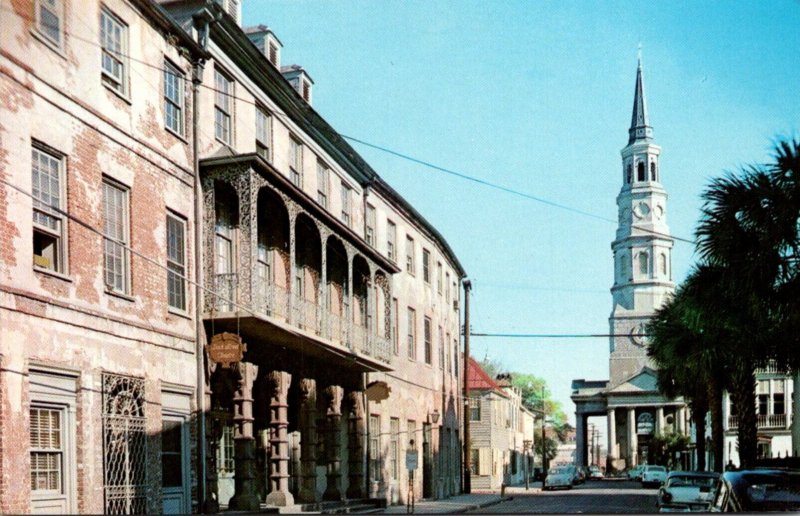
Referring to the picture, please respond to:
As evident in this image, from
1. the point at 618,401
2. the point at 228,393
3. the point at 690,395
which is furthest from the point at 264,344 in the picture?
the point at 618,401

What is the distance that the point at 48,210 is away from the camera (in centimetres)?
1377

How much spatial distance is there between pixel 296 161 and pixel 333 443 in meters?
7.55

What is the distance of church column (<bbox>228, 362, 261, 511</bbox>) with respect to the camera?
21.3 meters

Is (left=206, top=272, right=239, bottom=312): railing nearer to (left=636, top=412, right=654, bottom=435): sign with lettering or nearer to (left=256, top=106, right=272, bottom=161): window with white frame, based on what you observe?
(left=256, top=106, right=272, bottom=161): window with white frame

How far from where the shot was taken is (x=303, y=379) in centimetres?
2547

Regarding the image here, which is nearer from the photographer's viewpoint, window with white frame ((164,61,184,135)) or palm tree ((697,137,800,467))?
palm tree ((697,137,800,467))

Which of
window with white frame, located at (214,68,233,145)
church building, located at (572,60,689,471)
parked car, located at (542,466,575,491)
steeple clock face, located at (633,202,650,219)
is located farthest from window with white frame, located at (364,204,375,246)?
parked car, located at (542,466,575,491)

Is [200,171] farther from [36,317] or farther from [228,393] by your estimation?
[36,317]

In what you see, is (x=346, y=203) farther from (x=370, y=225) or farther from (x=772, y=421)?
(x=772, y=421)

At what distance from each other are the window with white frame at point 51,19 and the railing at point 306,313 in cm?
1000

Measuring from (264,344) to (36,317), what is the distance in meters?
9.38

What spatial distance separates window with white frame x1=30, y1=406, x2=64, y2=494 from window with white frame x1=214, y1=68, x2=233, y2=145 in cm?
851

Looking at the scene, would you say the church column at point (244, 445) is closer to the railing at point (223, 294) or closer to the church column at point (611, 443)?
the railing at point (223, 294)

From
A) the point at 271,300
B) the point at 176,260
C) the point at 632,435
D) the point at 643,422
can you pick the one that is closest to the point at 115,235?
the point at 176,260
